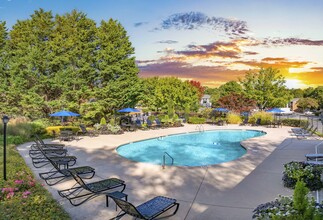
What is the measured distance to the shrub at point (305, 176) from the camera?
6344mm

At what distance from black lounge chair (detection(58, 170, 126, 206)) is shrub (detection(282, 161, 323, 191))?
442 centimetres

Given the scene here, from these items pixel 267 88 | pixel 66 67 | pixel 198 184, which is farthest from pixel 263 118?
pixel 198 184

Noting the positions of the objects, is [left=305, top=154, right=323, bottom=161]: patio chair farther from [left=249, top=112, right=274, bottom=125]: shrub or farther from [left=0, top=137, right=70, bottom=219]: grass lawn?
[left=249, top=112, right=274, bottom=125]: shrub

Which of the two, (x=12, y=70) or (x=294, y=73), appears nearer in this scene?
(x=12, y=70)

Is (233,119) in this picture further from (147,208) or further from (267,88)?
(147,208)

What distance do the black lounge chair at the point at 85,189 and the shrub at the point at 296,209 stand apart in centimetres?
347

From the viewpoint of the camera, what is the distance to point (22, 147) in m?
13.1

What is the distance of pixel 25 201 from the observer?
5469mm

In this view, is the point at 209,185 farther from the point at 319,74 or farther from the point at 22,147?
the point at 319,74

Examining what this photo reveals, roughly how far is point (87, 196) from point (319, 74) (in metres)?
41.4

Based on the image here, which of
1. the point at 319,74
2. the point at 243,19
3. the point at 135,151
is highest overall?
the point at 243,19

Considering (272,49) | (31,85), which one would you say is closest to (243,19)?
(272,49)

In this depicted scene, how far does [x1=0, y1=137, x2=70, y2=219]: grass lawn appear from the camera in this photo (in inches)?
190

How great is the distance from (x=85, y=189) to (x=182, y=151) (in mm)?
9040
